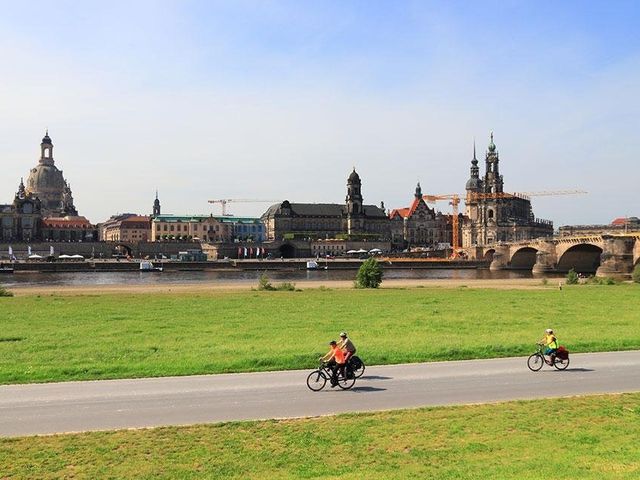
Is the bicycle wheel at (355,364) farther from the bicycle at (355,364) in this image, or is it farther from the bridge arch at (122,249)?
the bridge arch at (122,249)

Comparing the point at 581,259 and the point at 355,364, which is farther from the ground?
the point at 581,259

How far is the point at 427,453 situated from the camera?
1052 centimetres

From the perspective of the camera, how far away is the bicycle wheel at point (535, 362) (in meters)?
17.3

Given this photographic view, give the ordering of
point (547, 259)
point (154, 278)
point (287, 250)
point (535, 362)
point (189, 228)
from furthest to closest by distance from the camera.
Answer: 1. point (189, 228)
2. point (287, 250)
3. point (547, 259)
4. point (154, 278)
5. point (535, 362)

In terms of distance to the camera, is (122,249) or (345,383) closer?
(345,383)

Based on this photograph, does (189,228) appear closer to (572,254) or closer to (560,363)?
(572,254)

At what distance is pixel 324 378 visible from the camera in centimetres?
1501


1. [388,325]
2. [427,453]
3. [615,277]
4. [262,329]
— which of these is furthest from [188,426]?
[615,277]

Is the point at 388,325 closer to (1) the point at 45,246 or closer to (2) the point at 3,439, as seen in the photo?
(2) the point at 3,439

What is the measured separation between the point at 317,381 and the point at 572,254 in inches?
4076

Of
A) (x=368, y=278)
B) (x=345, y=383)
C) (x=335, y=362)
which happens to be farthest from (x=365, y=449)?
(x=368, y=278)

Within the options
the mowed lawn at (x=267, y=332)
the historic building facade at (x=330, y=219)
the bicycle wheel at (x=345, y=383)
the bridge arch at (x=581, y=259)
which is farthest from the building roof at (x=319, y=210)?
the bicycle wheel at (x=345, y=383)

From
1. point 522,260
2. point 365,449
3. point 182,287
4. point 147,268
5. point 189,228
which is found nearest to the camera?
point 365,449

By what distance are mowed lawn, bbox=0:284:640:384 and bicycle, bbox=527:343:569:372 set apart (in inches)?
74.9
